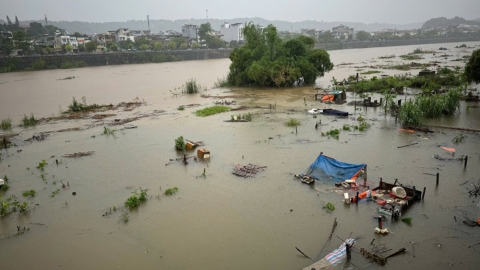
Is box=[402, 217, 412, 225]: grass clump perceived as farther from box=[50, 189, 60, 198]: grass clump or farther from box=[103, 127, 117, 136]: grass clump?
box=[103, 127, 117, 136]: grass clump

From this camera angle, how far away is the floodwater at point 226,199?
698cm

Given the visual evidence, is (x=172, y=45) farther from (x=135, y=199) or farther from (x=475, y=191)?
(x=475, y=191)

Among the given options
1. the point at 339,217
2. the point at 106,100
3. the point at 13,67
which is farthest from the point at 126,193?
the point at 13,67

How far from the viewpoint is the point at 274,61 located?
1030 inches

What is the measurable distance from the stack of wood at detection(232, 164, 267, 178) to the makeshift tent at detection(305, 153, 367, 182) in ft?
5.47

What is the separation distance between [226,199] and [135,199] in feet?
8.21

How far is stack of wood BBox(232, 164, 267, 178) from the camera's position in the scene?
1059cm

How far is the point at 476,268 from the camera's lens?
6176 millimetres

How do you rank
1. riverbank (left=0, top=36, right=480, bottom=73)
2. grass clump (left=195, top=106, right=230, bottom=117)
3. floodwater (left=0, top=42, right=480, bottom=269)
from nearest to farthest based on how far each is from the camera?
floodwater (left=0, top=42, right=480, bottom=269) → grass clump (left=195, top=106, right=230, bottom=117) → riverbank (left=0, top=36, right=480, bottom=73)

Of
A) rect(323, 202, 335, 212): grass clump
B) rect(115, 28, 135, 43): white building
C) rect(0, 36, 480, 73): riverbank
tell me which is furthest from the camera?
rect(115, 28, 135, 43): white building

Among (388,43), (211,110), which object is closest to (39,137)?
(211,110)

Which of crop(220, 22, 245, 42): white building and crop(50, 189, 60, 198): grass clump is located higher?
crop(220, 22, 245, 42): white building

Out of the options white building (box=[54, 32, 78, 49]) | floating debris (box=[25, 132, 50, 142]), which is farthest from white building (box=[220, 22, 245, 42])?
floating debris (box=[25, 132, 50, 142])

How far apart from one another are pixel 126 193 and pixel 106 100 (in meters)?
17.6
